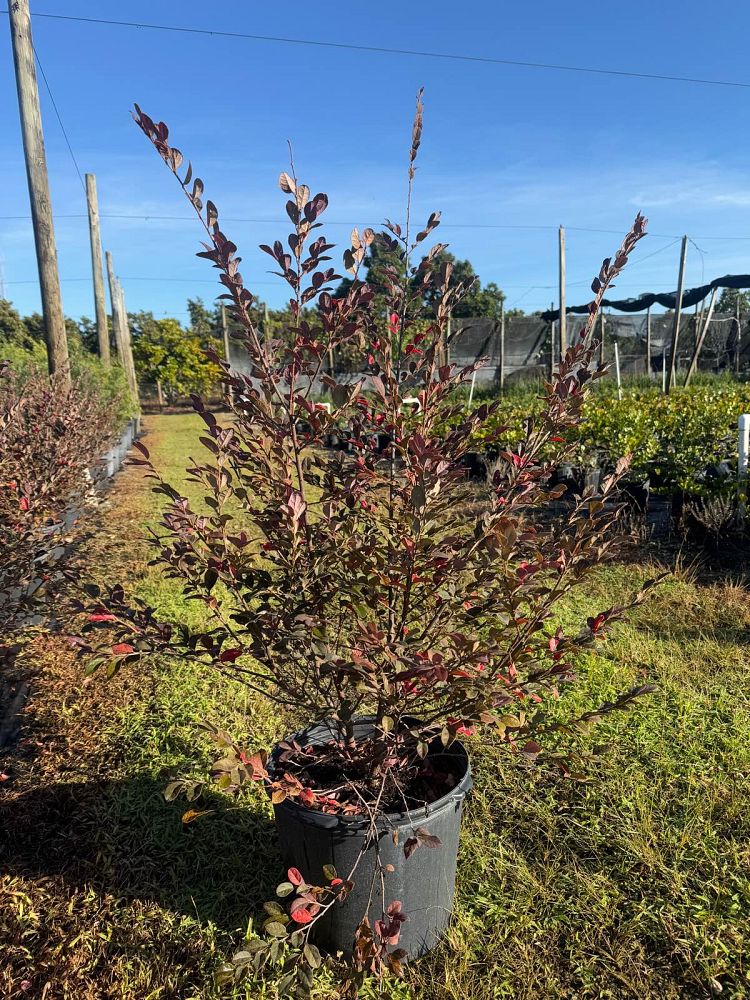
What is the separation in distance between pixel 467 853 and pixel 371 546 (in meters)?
1.25

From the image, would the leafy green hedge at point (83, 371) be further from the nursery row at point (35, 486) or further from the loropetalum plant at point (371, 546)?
the loropetalum plant at point (371, 546)

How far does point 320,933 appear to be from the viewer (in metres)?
1.81

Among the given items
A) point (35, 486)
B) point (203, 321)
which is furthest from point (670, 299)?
point (203, 321)

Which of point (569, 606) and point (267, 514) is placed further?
point (569, 606)

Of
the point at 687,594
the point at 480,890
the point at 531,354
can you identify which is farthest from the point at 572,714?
the point at 531,354

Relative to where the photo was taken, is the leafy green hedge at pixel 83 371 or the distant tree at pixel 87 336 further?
the distant tree at pixel 87 336

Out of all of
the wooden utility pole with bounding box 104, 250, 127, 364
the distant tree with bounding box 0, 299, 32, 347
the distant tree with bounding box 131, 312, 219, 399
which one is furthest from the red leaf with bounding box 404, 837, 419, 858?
the distant tree with bounding box 0, 299, 32, 347

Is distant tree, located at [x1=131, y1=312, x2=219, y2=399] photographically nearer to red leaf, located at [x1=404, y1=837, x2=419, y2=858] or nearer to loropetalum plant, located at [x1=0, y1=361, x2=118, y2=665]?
loropetalum plant, located at [x1=0, y1=361, x2=118, y2=665]

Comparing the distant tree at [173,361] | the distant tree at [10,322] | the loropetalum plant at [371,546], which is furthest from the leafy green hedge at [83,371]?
the distant tree at [10,322]

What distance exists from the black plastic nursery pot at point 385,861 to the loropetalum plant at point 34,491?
4.16 feet

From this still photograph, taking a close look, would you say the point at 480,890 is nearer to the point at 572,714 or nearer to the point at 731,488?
the point at 572,714

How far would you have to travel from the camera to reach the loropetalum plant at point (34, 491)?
9.14 feet

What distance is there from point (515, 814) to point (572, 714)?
70 cm

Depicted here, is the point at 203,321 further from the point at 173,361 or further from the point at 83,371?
the point at 83,371
